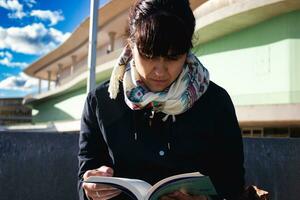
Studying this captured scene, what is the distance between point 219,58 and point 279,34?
117 inches

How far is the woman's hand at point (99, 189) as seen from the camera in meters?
1.89

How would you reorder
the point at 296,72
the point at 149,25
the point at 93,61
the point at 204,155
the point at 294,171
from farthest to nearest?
the point at 93,61
the point at 296,72
the point at 294,171
the point at 204,155
the point at 149,25

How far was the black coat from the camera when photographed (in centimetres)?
201

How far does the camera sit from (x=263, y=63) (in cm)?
1591

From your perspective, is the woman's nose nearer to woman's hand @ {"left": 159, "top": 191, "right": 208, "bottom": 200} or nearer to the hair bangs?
the hair bangs

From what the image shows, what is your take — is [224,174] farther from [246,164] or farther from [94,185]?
[246,164]

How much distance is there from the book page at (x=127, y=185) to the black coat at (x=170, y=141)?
0.74 ft

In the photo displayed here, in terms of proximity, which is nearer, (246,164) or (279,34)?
(246,164)

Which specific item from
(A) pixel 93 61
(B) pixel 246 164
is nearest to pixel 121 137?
(B) pixel 246 164

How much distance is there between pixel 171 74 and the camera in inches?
77.6

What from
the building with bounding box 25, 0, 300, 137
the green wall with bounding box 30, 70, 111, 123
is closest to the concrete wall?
the building with bounding box 25, 0, 300, 137

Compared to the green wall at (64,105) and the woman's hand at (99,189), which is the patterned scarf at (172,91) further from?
the green wall at (64,105)

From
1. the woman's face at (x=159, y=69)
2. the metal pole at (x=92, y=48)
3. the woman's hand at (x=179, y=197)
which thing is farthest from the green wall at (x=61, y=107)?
the woman's hand at (x=179, y=197)

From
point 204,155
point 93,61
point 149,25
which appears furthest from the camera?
point 93,61
